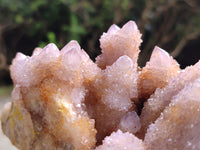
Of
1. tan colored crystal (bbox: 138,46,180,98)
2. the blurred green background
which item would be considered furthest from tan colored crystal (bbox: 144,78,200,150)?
the blurred green background

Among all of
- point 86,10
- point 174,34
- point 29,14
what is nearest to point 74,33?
point 86,10

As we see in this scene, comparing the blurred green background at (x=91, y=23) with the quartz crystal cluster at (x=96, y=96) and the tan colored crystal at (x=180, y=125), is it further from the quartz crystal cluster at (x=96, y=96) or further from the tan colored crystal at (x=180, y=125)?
the tan colored crystal at (x=180, y=125)

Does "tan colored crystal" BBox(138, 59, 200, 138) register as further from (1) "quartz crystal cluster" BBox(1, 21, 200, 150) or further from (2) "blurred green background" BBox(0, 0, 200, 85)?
(2) "blurred green background" BBox(0, 0, 200, 85)

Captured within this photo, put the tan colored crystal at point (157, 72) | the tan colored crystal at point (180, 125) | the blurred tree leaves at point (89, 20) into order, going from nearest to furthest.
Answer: the tan colored crystal at point (180, 125) < the tan colored crystal at point (157, 72) < the blurred tree leaves at point (89, 20)

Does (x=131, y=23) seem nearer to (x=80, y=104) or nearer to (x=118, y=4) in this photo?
(x=80, y=104)

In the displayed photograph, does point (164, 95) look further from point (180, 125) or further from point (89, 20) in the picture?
point (89, 20)

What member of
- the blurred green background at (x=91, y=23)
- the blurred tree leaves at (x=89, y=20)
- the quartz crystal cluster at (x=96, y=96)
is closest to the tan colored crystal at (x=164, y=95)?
the quartz crystal cluster at (x=96, y=96)
